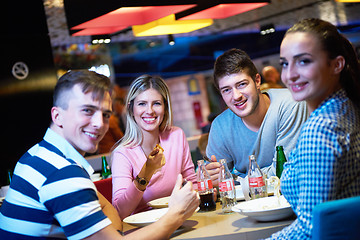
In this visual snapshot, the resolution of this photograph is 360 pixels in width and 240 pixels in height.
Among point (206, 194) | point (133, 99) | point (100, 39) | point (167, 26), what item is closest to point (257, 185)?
point (206, 194)

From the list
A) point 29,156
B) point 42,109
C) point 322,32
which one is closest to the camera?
point 322,32

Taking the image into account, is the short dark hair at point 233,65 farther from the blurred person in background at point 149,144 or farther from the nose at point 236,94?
the blurred person in background at point 149,144

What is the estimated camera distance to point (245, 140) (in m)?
2.94

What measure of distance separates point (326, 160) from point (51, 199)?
934 millimetres

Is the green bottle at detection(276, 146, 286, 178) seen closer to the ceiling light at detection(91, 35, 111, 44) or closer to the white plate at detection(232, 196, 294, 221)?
the white plate at detection(232, 196, 294, 221)

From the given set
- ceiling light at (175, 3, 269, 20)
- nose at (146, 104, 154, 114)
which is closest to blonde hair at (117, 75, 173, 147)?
nose at (146, 104, 154, 114)

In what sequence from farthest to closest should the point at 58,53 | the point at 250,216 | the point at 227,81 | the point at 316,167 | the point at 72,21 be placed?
the point at 58,53 < the point at 72,21 < the point at 227,81 < the point at 250,216 < the point at 316,167

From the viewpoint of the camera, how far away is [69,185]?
161 centimetres

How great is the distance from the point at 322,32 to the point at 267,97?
1483mm

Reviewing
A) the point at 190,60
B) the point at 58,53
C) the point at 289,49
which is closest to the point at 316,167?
the point at 289,49

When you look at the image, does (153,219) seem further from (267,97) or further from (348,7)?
(348,7)

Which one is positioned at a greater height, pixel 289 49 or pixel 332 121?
pixel 289 49

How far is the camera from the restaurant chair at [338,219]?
1326 mm

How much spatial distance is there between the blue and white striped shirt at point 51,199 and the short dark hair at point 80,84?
135 mm
